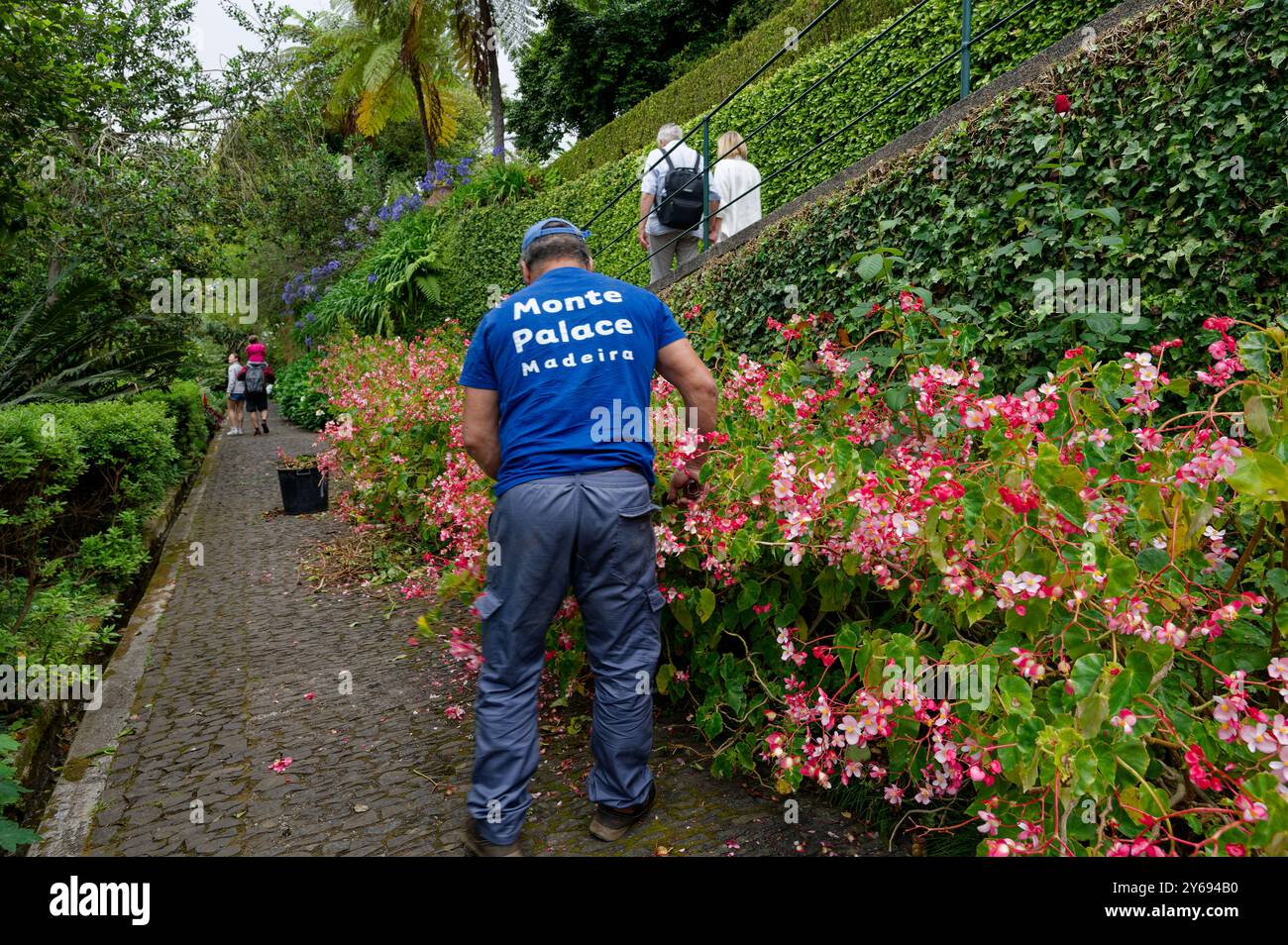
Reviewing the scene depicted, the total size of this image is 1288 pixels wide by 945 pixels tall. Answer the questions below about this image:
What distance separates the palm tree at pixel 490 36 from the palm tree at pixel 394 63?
69 centimetres

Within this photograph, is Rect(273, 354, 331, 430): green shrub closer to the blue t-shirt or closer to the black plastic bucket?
the black plastic bucket

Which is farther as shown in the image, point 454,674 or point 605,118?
point 605,118

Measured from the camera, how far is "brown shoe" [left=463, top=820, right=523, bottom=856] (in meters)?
2.63

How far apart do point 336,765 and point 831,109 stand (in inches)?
326

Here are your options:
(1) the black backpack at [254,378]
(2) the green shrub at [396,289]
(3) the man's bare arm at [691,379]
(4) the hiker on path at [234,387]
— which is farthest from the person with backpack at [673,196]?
(4) the hiker on path at [234,387]

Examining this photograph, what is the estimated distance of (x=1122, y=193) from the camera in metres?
3.91

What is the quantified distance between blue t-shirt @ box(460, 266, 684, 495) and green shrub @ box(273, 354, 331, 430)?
42.2 ft

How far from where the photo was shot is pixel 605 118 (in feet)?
79.6

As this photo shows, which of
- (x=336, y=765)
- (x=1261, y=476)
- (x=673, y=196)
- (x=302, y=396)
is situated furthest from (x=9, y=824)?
(x=302, y=396)

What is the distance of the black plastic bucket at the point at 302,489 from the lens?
8461mm

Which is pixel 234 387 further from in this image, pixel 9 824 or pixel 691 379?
pixel 691 379
